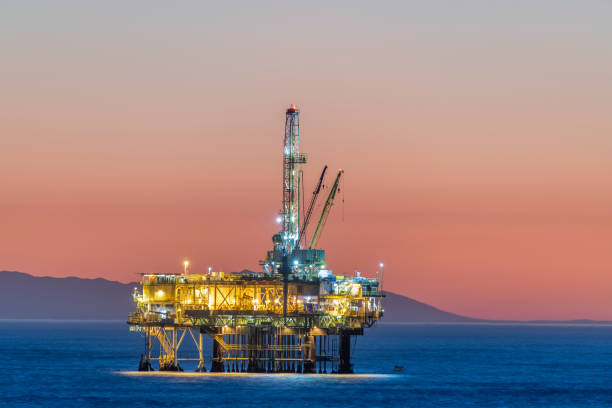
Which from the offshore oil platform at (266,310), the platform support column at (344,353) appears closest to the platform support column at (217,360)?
the offshore oil platform at (266,310)

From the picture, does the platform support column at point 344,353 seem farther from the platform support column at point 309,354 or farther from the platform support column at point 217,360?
the platform support column at point 217,360

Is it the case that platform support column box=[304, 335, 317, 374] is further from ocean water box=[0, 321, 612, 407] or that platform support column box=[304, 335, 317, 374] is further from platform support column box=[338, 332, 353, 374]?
platform support column box=[338, 332, 353, 374]

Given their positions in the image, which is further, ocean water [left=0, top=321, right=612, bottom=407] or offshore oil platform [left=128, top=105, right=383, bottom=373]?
offshore oil platform [left=128, top=105, right=383, bottom=373]

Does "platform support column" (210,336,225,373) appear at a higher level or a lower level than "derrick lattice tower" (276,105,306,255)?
lower

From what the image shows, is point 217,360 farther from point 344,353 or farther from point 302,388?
point 302,388

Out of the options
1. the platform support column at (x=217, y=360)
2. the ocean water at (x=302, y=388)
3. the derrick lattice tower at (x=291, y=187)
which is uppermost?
the derrick lattice tower at (x=291, y=187)

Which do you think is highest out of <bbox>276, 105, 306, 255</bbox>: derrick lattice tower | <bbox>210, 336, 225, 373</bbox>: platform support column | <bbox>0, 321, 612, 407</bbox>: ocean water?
<bbox>276, 105, 306, 255</bbox>: derrick lattice tower

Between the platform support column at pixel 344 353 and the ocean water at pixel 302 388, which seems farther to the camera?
the platform support column at pixel 344 353

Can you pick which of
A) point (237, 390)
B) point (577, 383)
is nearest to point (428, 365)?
point (577, 383)

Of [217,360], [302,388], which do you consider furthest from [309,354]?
[217,360]

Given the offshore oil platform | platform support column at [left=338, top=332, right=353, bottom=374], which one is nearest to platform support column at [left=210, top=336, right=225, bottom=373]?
the offshore oil platform

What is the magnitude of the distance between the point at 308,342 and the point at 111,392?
22711 mm

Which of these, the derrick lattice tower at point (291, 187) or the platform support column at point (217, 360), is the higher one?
the derrick lattice tower at point (291, 187)

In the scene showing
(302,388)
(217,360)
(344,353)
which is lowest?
(302,388)
